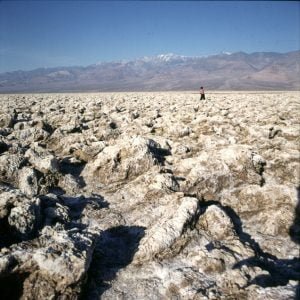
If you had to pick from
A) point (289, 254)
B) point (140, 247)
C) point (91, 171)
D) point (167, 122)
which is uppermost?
point (167, 122)

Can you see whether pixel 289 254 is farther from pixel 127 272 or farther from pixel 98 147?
pixel 98 147

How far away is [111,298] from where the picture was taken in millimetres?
4949

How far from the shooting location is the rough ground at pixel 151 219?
191 inches

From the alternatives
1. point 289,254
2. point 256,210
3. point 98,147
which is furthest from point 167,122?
point 289,254

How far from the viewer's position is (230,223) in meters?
6.77

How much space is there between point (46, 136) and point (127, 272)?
9008 millimetres

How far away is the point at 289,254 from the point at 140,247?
286 centimetres

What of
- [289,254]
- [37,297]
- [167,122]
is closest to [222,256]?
[289,254]

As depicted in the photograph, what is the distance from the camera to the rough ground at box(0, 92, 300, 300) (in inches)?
191

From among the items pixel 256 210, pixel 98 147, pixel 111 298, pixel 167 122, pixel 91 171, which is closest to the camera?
pixel 111 298

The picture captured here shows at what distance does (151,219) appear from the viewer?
7.31 m

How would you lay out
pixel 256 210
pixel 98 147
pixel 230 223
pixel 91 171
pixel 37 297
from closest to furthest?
pixel 37 297
pixel 230 223
pixel 256 210
pixel 91 171
pixel 98 147

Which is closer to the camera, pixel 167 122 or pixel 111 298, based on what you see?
pixel 111 298

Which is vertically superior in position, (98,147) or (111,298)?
(98,147)
